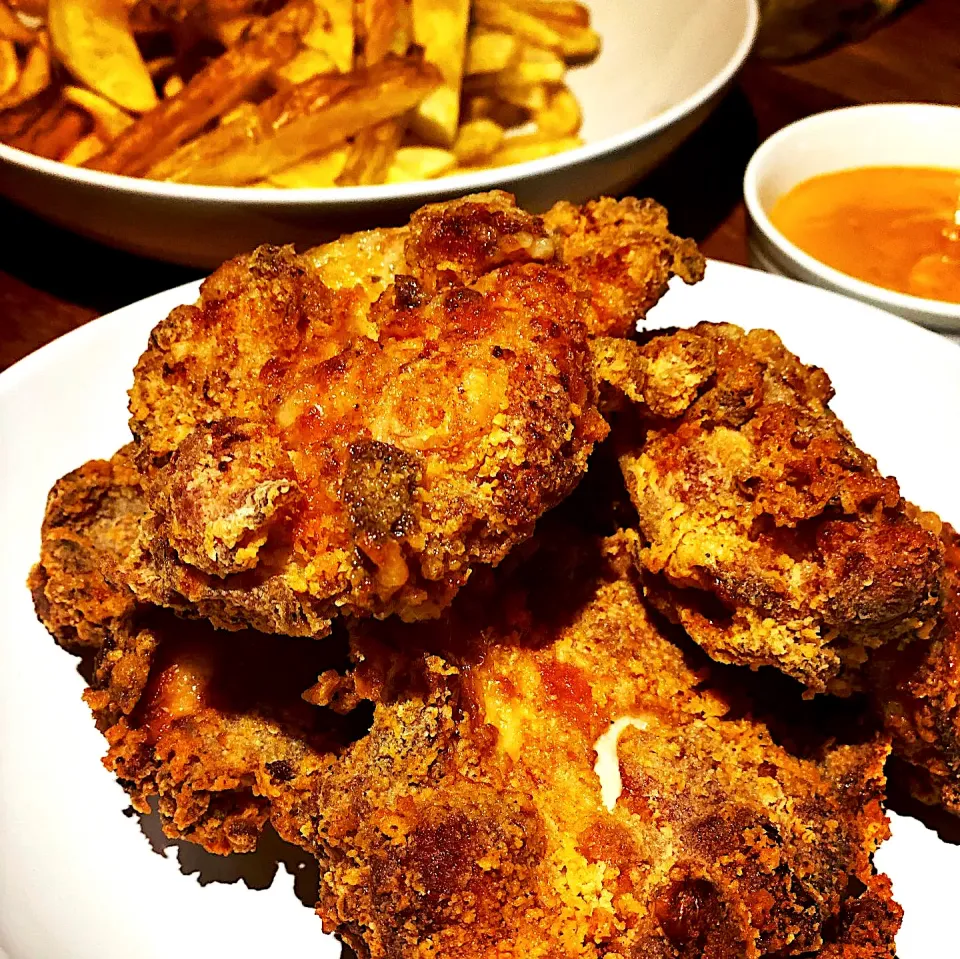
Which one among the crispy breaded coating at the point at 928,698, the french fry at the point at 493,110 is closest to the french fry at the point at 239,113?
the french fry at the point at 493,110

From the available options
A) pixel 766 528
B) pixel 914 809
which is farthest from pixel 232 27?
pixel 914 809

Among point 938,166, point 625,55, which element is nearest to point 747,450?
point 938,166

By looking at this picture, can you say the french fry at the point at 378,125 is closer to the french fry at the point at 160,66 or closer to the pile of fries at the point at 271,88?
the pile of fries at the point at 271,88

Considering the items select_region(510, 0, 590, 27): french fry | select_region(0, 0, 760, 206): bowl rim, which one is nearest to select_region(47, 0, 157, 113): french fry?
select_region(0, 0, 760, 206): bowl rim

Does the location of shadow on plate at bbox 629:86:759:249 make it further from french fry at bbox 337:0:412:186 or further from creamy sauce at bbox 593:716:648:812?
creamy sauce at bbox 593:716:648:812

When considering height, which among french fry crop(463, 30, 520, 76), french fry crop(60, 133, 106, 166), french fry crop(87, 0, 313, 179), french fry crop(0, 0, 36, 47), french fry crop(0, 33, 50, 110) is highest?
french fry crop(0, 0, 36, 47)
